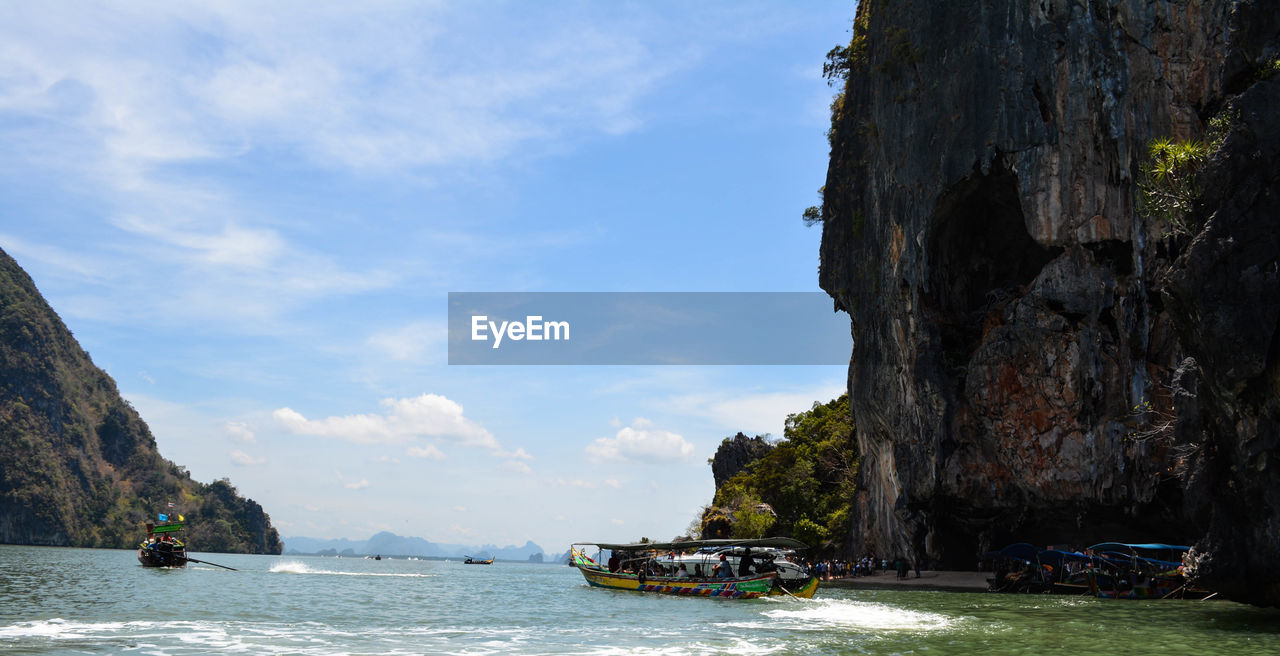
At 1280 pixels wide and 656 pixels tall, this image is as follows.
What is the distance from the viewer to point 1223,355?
18766 millimetres

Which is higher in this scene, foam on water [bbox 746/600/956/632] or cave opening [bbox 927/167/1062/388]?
cave opening [bbox 927/167/1062/388]

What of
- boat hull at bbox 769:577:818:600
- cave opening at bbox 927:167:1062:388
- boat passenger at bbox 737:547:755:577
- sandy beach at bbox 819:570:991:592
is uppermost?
cave opening at bbox 927:167:1062:388

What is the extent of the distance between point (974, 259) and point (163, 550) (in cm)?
4818

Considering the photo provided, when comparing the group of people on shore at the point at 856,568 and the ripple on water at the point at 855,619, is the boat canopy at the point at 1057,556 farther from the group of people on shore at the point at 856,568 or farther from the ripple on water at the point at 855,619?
the ripple on water at the point at 855,619

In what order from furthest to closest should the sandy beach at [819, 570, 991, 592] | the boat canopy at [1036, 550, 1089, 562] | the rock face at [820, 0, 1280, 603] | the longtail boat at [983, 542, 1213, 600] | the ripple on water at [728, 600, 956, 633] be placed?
the sandy beach at [819, 570, 991, 592] < the rock face at [820, 0, 1280, 603] < the boat canopy at [1036, 550, 1089, 562] < the longtail boat at [983, 542, 1213, 600] < the ripple on water at [728, 600, 956, 633]

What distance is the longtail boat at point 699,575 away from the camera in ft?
99.9

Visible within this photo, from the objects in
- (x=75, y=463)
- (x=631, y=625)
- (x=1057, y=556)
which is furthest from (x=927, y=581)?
(x=75, y=463)

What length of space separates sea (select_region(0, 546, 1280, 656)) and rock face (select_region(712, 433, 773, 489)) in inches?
1868

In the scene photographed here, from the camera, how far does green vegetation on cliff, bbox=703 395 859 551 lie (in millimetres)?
53812

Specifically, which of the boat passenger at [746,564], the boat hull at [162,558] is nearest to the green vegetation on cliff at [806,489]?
the boat passenger at [746,564]

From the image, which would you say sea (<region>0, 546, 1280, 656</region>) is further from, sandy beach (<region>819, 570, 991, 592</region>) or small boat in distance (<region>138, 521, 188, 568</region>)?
small boat in distance (<region>138, 521, 188, 568</region>)

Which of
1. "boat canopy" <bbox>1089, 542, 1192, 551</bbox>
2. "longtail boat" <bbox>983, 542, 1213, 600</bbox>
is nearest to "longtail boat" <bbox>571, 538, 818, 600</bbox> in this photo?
"longtail boat" <bbox>983, 542, 1213, 600</bbox>

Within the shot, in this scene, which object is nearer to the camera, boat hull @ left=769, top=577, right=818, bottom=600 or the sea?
the sea

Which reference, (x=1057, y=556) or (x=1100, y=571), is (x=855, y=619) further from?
(x=1057, y=556)
